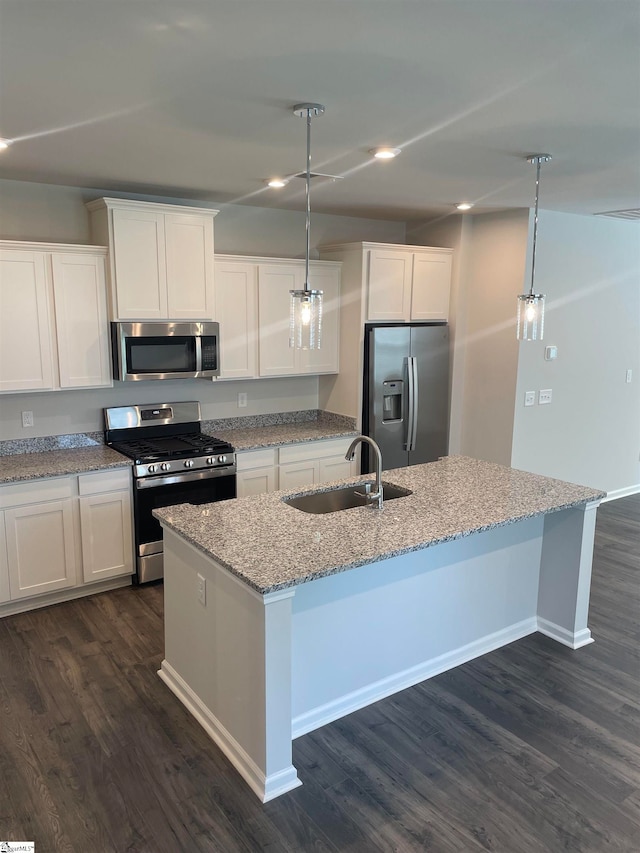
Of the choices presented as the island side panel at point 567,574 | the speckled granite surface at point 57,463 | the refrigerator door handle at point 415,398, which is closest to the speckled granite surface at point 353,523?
the island side panel at point 567,574

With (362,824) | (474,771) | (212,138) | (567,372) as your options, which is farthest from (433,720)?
(567,372)

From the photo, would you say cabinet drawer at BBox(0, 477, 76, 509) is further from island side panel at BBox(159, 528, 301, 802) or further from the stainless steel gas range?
island side panel at BBox(159, 528, 301, 802)

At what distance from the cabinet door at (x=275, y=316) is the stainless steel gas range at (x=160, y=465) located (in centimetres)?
77

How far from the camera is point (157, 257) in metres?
4.08

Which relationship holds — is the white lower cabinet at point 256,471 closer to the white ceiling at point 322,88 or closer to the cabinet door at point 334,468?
the cabinet door at point 334,468

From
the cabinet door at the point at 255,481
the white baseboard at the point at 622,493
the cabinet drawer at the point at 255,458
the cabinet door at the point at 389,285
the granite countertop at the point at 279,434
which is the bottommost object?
the white baseboard at the point at 622,493

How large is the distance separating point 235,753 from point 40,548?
74.6 inches

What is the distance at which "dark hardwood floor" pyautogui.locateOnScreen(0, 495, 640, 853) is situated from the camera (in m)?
2.21

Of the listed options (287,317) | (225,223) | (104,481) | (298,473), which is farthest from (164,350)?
(298,473)

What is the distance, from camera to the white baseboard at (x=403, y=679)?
2799 mm

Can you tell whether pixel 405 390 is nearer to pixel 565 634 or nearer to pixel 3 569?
pixel 565 634

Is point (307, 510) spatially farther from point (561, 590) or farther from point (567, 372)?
point (567, 372)

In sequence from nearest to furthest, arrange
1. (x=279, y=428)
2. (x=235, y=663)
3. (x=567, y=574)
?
(x=235, y=663)
(x=567, y=574)
(x=279, y=428)

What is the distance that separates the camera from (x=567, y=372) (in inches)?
216
